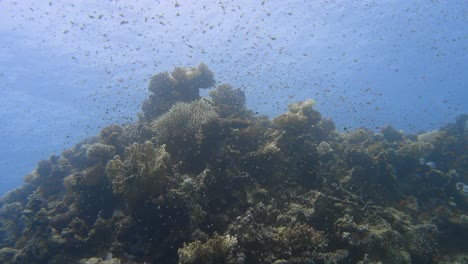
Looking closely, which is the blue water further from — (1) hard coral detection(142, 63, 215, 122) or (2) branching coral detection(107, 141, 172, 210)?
(2) branching coral detection(107, 141, 172, 210)

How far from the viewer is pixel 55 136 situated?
224ft

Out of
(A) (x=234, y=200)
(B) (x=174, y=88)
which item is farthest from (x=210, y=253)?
(B) (x=174, y=88)

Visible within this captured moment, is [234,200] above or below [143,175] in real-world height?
below

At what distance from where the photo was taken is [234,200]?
7.80 m

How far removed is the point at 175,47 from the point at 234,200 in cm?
4323

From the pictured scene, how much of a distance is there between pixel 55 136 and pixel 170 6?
50833 mm

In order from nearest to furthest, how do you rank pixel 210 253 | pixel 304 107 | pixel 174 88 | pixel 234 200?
pixel 210 253
pixel 234 200
pixel 304 107
pixel 174 88

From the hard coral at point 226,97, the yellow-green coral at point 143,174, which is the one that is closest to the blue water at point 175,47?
the hard coral at point 226,97

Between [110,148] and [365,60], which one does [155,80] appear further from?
[365,60]

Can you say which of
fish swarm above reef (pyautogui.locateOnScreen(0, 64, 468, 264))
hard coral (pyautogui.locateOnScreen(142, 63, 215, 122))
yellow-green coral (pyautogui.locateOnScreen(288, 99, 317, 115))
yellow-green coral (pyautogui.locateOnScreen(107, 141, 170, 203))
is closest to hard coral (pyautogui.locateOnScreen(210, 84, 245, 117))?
fish swarm above reef (pyautogui.locateOnScreen(0, 64, 468, 264))

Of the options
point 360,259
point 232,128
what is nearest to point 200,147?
point 232,128

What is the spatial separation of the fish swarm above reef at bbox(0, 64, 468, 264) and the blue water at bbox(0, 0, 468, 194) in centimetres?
1162

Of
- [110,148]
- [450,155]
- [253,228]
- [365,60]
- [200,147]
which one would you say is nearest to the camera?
[253,228]

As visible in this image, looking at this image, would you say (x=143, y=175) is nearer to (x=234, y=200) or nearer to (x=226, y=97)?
(x=234, y=200)
